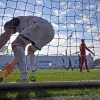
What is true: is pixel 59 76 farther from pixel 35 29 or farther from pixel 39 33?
pixel 35 29

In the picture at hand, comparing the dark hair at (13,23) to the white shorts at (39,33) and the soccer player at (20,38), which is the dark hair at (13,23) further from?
the white shorts at (39,33)

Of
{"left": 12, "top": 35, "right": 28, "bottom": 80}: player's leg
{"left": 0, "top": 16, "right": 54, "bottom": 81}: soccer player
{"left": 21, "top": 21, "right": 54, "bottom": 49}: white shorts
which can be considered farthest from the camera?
{"left": 12, "top": 35, "right": 28, "bottom": 80}: player's leg

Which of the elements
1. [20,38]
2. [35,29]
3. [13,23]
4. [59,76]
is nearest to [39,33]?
[35,29]

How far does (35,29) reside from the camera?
18.9 feet

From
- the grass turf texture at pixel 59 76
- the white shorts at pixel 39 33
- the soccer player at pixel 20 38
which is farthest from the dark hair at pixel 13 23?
the grass turf texture at pixel 59 76

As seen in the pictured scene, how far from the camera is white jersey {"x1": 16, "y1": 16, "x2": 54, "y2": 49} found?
566 cm

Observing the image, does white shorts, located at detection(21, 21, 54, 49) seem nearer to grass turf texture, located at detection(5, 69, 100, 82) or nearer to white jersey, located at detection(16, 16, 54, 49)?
white jersey, located at detection(16, 16, 54, 49)

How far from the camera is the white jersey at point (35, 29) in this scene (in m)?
5.66

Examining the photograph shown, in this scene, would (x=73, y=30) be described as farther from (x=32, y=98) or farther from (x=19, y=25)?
(x=32, y=98)

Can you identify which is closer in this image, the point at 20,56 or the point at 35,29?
the point at 35,29

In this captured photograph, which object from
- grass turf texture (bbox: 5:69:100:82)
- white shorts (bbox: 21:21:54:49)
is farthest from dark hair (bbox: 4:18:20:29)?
grass turf texture (bbox: 5:69:100:82)

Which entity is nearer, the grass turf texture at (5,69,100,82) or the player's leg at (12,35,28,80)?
the player's leg at (12,35,28,80)

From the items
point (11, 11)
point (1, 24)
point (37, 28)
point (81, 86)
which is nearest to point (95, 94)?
point (81, 86)

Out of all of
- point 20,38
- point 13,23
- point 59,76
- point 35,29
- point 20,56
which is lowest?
point 59,76
